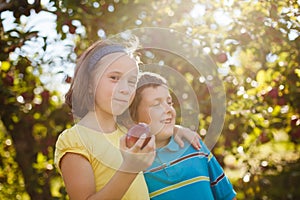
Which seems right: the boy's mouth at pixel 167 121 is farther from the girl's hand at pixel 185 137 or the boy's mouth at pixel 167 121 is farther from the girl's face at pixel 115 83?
the girl's face at pixel 115 83

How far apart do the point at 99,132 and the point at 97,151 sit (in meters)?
0.08

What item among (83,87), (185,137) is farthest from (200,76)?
(83,87)

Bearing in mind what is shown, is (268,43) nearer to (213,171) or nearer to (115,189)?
(213,171)

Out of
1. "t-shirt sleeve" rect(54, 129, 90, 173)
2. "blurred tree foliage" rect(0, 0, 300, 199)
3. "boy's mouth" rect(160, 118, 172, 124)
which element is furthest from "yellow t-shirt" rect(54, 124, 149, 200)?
"blurred tree foliage" rect(0, 0, 300, 199)

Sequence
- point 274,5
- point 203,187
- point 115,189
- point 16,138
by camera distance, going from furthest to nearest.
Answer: point 16,138, point 274,5, point 203,187, point 115,189

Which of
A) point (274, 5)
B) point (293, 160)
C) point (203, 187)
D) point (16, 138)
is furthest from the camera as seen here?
point (293, 160)

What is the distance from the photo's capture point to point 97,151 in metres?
1.55

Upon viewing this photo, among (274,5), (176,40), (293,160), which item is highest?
(274,5)

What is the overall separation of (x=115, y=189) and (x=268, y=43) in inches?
72.7

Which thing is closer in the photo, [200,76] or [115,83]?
[115,83]

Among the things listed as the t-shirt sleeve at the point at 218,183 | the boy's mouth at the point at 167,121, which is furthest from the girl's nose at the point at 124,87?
the t-shirt sleeve at the point at 218,183

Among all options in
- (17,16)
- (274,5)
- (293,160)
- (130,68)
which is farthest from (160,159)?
(293,160)

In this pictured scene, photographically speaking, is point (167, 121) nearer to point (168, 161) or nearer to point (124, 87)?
point (168, 161)

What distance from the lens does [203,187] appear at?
1.77m
